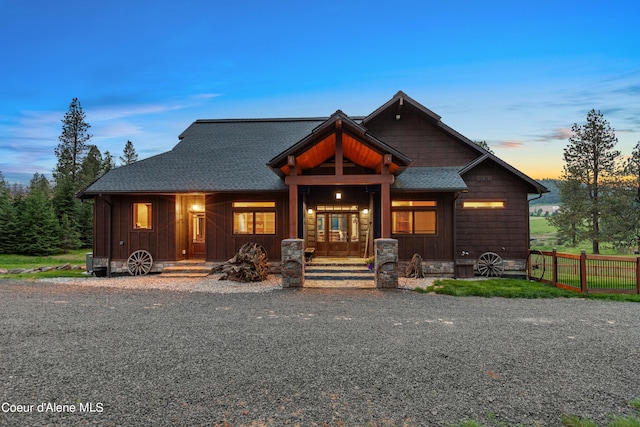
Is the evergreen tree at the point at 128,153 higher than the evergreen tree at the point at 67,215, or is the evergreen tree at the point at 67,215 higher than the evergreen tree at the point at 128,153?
the evergreen tree at the point at 128,153

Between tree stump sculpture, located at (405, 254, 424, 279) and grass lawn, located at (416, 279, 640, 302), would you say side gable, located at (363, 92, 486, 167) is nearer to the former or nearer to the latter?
tree stump sculpture, located at (405, 254, 424, 279)

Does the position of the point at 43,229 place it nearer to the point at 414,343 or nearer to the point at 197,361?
the point at 197,361

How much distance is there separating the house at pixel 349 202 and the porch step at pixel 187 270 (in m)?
0.34

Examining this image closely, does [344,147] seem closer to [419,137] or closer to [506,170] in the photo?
[419,137]

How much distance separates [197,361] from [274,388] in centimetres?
132

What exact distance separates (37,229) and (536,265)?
29.8m

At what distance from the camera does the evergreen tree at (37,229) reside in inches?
874

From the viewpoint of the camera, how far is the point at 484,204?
12320 mm

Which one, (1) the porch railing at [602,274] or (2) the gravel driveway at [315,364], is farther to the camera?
(1) the porch railing at [602,274]

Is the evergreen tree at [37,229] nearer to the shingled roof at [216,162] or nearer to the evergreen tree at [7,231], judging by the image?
the evergreen tree at [7,231]

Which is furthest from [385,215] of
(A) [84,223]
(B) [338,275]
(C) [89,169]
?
(C) [89,169]

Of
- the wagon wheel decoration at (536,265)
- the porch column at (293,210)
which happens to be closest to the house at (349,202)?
the wagon wheel decoration at (536,265)

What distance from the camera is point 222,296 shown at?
28.1ft

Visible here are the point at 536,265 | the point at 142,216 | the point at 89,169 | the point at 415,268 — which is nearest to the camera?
the point at 415,268
